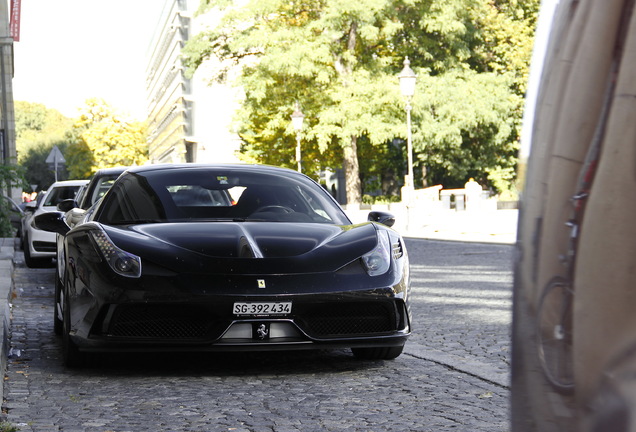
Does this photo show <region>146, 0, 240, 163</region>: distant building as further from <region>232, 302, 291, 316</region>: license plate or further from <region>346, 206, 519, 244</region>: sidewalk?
<region>232, 302, 291, 316</region>: license plate

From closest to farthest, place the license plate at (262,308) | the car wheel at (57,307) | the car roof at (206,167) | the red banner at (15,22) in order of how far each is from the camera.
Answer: the license plate at (262,308) → the car roof at (206,167) → the car wheel at (57,307) → the red banner at (15,22)

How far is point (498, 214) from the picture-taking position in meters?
39.1

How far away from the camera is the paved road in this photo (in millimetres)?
5445

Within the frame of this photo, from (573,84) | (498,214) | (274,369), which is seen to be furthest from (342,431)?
(498,214)

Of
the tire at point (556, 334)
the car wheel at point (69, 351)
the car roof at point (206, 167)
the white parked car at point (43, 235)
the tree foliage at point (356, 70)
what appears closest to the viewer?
the tire at point (556, 334)

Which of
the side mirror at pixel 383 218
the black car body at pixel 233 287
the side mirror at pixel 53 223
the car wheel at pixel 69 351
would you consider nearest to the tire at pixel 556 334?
the black car body at pixel 233 287

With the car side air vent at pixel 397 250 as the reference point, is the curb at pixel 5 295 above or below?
below

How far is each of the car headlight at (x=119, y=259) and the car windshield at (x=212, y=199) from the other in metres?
0.61

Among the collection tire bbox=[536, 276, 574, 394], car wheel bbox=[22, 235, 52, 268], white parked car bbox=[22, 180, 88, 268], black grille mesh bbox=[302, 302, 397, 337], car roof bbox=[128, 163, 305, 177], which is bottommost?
car wheel bbox=[22, 235, 52, 268]

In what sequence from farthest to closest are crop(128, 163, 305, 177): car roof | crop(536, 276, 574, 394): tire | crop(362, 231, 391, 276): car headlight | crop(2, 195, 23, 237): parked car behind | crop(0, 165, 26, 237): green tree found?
crop(2, 195, 23, 237): parked car behind < crop(0, 165, 26, 237): green tree < crop(128, 163, 305, 177): car roof < crop(362, 231, 391, 276): car headlight < crop(536, 276, 574, 394): tire

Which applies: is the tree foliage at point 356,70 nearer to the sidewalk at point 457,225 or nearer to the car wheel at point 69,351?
the sidewalk at point 457,225

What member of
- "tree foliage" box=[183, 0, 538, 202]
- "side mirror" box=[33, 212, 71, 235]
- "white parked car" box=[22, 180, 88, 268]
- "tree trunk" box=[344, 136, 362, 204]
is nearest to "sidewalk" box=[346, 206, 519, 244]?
"tree trunk" box=[344, 136, 362, 204]

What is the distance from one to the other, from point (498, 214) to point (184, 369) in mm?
32658

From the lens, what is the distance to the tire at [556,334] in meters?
1.33
